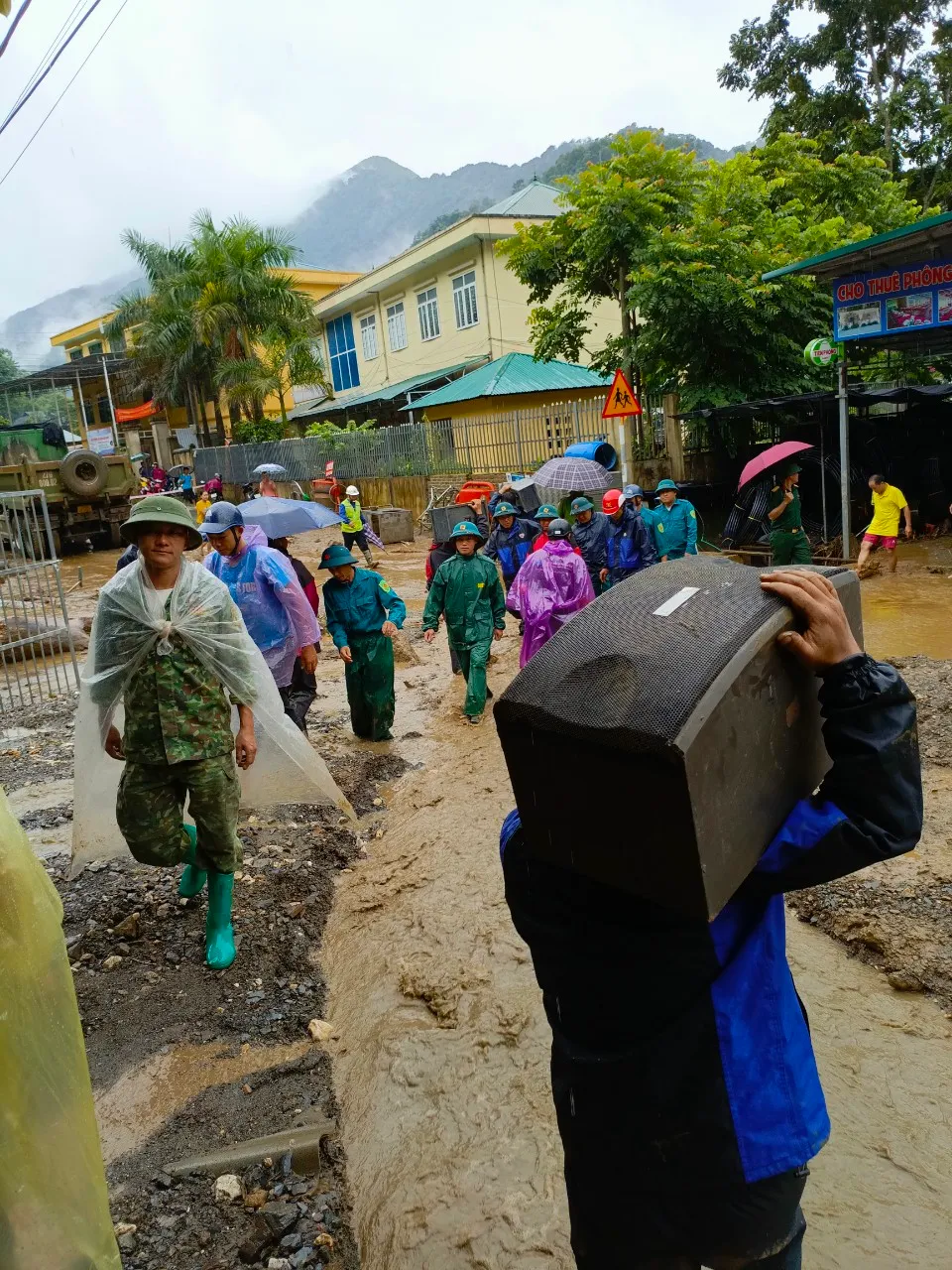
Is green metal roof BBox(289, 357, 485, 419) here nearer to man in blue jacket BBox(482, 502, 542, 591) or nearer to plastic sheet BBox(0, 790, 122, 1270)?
man in blue jacket BBox(482, 502, 542, 591)

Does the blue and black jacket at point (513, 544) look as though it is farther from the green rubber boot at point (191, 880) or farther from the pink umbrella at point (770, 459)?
the green rubber boot at point (191, 880)

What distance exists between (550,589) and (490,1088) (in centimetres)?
404

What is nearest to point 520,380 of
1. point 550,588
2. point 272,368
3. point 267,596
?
point 272,368

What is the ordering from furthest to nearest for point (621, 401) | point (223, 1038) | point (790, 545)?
point (621, 401)
point (790, 545)
point (223, 1038)

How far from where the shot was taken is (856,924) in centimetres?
377

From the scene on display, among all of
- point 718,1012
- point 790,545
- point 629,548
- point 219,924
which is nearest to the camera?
point 718,1012

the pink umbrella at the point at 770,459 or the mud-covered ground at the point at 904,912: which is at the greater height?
the pink umbrella at the point at 770,459

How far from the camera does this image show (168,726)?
3.44 metres

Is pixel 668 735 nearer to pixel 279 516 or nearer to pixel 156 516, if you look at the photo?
pixel 156 516

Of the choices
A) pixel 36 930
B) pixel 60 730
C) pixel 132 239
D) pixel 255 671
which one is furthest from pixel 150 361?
pixel 36 930

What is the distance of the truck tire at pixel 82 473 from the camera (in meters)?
19.7

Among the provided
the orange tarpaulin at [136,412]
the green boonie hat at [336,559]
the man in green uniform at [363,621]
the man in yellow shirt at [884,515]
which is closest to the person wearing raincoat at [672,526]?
the man in yellow shirt at [884,515]

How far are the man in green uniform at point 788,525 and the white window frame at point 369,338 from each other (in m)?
24.7

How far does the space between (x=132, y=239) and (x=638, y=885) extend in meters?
36.3
